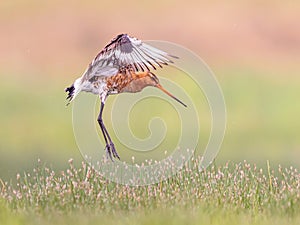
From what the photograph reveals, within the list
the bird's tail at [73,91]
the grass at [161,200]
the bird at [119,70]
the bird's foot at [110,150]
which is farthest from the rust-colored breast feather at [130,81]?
the grass at [161,200]

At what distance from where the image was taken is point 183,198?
12039mm

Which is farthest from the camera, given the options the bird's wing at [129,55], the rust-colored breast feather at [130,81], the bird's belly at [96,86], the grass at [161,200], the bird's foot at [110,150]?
the rust-colored breast feather at [130,81]

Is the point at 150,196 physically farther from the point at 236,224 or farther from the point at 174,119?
the point at 174,119

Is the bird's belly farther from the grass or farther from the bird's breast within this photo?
the grass

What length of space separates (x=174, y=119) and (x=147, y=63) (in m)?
13.0

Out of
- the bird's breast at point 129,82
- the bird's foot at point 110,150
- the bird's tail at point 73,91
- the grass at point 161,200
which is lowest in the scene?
the grass at point 161,200

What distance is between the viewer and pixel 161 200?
12.0 meters

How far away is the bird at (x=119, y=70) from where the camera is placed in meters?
12.7

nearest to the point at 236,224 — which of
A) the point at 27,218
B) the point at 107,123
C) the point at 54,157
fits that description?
the point at 27,218

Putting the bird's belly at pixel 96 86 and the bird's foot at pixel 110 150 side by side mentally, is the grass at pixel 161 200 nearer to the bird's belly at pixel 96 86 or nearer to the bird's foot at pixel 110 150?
the bird's foot at pixel 110 150

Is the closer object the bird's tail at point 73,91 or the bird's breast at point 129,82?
the bird's tail at point 73,91

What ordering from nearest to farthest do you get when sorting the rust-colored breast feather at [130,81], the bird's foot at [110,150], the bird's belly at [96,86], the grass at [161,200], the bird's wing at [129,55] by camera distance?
the grass at [161,200] → the bird's wing at [129,55] → the bird's foot at [110,150] → the bird's belly at [96,86] → the rust-colored breast feather at [130,81]

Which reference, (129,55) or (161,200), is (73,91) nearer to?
(129,55)

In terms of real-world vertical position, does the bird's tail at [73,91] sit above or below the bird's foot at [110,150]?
above
